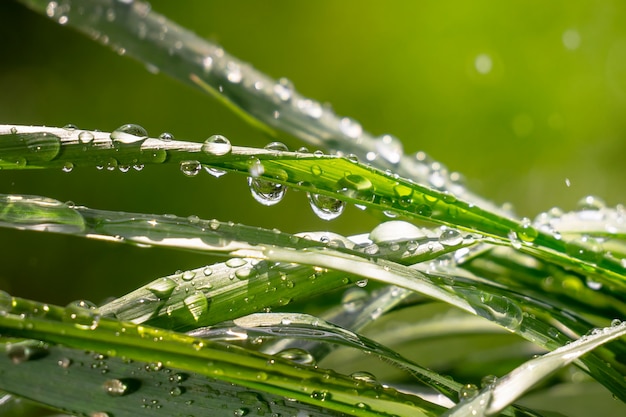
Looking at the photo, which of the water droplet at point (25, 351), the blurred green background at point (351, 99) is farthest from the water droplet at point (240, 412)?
the blurred green background at point (351, 99)

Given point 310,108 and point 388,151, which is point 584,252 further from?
point 310,108

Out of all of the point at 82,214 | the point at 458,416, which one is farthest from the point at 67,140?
the point at 458,416

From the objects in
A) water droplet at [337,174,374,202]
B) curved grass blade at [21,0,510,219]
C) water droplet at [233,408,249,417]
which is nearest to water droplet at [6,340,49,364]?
water droplet at [233,408,249,417]

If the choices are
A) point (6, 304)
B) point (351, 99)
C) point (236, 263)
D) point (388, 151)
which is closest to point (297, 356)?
point (236, 263)

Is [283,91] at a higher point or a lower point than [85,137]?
higher

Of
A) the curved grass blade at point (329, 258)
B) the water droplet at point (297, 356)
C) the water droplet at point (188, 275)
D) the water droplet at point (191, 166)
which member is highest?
the water droplet at point (191, 166)

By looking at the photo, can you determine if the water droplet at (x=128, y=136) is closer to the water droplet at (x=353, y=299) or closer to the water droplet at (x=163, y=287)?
the water droplet at (x=163, y=287)
